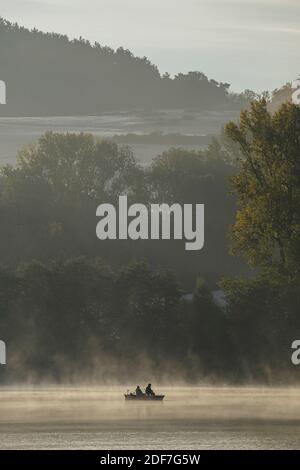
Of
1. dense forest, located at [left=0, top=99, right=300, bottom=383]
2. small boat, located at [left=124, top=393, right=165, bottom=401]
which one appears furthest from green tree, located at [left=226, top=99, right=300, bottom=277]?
small boat, located at [left=124, top=393, right=165, bottom=401]

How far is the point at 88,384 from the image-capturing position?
4213 inches

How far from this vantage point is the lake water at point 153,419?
238 ft

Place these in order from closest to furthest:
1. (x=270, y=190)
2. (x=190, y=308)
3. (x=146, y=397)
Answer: (x=146, y=397), (x=270, y=190), (x=190, y=308)

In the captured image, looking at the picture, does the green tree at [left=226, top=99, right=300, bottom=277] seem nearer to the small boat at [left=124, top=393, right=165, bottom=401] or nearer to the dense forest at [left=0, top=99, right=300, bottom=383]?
the dense forest at [left=0, top=99, right=300, bottom=383]

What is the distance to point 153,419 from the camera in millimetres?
83250

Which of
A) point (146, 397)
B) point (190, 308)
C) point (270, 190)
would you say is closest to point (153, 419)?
point (146, 397)

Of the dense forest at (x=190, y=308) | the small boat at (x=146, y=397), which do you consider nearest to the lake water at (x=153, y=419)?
the small boat at (x=146, y=397)

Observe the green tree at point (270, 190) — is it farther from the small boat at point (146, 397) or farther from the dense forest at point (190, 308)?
the small boat at point (146, 397)

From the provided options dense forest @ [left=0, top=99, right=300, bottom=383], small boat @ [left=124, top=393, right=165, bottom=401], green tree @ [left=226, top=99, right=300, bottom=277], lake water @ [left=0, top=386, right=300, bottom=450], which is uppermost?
green tree @ [left=226, top=99, right=300, bottom=277]

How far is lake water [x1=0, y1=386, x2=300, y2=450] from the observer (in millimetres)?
72500

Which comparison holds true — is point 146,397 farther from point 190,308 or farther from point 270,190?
point 190,308

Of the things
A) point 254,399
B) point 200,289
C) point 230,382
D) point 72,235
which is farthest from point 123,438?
point 72,235
